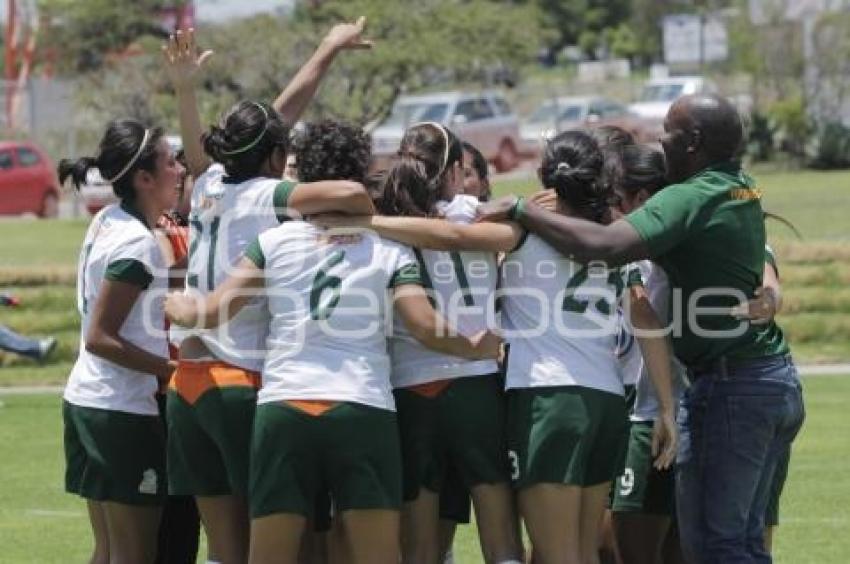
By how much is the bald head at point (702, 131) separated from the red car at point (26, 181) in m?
29.5

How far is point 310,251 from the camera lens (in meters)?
6.36

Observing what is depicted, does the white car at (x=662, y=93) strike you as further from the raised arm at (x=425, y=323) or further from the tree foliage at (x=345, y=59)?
the raised arm at (x=425, y=323)

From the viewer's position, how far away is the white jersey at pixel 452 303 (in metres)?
6.66

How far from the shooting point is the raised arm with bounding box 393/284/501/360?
6.39 meters

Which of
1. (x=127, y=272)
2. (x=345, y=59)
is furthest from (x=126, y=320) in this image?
→ (x=345, y=59)

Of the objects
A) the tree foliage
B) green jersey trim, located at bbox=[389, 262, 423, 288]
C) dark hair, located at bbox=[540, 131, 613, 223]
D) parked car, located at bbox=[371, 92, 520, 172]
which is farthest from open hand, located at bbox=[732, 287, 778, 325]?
parked car, located at bbox=[371, 92, 520, 172]

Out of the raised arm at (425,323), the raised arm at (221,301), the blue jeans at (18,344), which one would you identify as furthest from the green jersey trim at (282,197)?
the blue jeans at (18,344)

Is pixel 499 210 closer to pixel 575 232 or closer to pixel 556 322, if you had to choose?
pixel 575 232

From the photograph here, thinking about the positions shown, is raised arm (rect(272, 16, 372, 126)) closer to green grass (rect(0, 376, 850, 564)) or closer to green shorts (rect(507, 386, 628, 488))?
green shorts (rect(507, 386, 628, 488))

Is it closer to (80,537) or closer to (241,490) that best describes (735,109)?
(241,490)

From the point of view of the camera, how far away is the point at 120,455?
23.4 ft

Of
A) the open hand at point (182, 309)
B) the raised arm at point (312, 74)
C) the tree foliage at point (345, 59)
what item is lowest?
the tree foliage at point (345, 59)

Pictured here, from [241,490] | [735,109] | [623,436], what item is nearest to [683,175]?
[735,109]

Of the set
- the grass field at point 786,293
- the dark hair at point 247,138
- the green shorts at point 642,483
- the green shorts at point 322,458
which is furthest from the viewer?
the grass field at point 786,293
